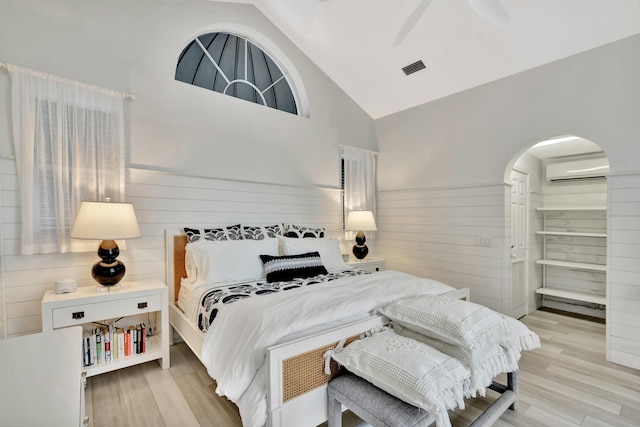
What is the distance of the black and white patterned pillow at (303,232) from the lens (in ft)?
11.5

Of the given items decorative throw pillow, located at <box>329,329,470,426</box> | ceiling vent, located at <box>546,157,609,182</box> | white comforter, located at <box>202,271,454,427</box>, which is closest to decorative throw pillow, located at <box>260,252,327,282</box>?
white comforter, located at <box>202,271,454,427</box>

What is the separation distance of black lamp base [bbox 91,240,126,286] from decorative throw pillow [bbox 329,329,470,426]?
1.74 meters

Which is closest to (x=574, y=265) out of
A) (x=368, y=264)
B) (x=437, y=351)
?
(x=368, y=264)

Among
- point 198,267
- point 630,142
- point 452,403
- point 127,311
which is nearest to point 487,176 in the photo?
point 630,142

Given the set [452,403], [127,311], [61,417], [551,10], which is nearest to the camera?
[61,417]

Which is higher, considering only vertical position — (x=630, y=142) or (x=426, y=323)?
(x=630, y=142)

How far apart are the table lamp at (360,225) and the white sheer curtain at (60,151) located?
8.44 ft

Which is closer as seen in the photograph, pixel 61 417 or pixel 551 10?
pixel 61 417

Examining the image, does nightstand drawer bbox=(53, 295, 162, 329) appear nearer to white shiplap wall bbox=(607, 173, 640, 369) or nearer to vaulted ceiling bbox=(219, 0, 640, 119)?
vaulted ceiling bbox=(219, 0, 640, 119)

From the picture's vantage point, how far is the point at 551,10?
8.31ft

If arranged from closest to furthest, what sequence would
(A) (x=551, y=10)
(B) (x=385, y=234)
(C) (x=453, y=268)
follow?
(A) (x=551, y=10), (C) (x=453, y=268), (B) (x=385, y=234)

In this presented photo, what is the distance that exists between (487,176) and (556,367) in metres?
1.93

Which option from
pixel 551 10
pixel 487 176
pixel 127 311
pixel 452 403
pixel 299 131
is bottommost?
pixel 452 403

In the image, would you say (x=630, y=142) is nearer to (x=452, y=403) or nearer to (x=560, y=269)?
(x=560, y=269)
